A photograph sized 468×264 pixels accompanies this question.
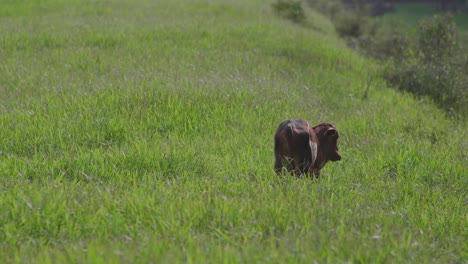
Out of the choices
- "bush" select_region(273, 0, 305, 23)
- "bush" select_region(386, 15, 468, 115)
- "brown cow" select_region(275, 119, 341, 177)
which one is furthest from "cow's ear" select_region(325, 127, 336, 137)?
"bush" select_region(273, 0, 305, 23)

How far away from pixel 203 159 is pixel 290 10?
13611 mm

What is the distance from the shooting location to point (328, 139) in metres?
5.08

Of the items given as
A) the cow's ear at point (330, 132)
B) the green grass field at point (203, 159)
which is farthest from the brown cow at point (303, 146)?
the green grass field at point (203, 159)

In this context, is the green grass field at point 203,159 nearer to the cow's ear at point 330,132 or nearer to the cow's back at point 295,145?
the cow's back at point 295,145

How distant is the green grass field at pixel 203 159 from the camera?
3789 mm

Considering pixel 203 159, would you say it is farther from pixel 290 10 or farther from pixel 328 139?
pixel 290 10

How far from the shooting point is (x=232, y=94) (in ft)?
25.9

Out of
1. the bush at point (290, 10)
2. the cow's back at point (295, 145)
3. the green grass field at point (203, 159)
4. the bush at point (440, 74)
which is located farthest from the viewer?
the bush at point (290, 10)

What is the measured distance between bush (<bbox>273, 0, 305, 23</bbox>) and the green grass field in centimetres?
656

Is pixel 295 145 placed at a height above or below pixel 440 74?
above

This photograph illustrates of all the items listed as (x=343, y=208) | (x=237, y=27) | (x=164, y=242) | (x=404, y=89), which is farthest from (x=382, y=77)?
(x=164, y=242)

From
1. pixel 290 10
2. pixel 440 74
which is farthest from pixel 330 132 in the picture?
pixel 290 10

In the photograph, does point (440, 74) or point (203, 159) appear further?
point (440, 74)

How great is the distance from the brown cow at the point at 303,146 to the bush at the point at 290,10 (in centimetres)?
1343
